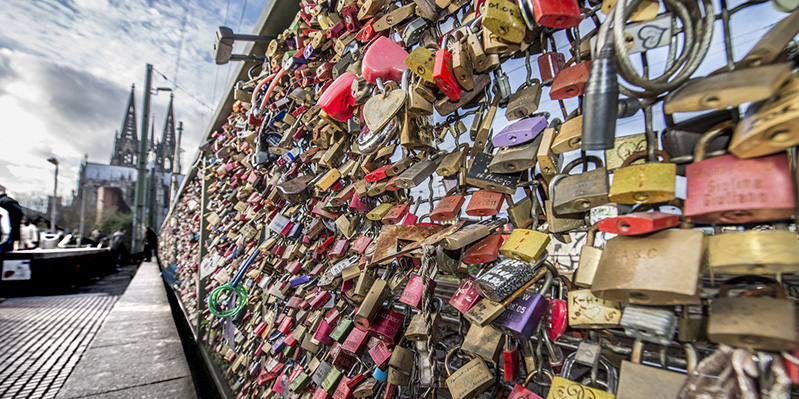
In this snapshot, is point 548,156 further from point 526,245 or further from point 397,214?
point 397,214

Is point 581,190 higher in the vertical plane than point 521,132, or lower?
lower

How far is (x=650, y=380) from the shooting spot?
0.52 m

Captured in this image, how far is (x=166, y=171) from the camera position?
49625mm

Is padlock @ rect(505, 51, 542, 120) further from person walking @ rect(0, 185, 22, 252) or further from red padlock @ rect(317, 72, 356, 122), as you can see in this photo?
person walking @ rect(0, 185, 22, 252)

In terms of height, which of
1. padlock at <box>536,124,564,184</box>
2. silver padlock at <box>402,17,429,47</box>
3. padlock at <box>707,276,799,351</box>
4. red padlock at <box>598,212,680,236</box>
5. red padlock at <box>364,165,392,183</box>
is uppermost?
silver padlock at <box>402,17,429,47</box>

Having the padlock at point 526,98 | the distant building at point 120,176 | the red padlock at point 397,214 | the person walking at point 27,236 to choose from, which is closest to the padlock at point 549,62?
the padlock at point 526,98

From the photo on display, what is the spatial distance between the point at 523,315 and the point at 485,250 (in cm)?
18

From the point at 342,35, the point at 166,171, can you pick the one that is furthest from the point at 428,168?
the point at 166,171

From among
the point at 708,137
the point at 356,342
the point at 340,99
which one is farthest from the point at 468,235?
the point at 340,99

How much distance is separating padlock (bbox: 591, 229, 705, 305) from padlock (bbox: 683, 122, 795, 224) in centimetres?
4

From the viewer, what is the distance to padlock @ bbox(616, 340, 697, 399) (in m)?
0.50

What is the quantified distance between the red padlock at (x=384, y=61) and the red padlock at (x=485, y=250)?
0.64 meters

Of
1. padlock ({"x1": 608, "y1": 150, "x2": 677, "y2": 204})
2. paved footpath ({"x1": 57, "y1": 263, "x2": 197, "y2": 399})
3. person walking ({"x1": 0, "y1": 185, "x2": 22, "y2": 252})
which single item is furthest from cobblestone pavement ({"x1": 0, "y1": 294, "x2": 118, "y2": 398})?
padlock ({"x1": 608, "y1": 150, "x2": 677, "y2": 204})

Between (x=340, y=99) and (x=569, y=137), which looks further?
(x=340, y=99)
